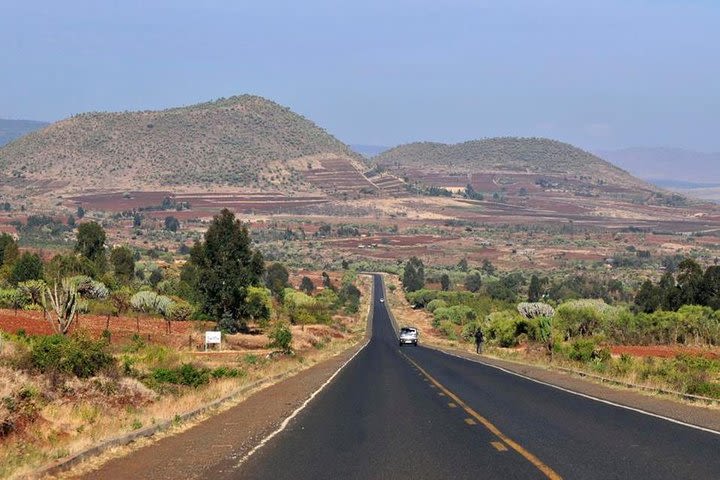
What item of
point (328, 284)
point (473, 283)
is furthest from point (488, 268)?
point (328, 284)

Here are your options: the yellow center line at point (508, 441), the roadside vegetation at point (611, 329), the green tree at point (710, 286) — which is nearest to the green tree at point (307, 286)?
the roadside vegetation at point (611, 329)

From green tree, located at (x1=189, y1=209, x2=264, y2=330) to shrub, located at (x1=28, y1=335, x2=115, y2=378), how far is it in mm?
36146

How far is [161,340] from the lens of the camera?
4581 cm

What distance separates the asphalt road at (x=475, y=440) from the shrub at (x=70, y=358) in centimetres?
533

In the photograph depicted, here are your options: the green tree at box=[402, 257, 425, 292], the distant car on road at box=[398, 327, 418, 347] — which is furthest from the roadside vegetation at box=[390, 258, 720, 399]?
the green tree at box=[402, 257, 425, 292]

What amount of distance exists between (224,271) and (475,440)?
151 feet

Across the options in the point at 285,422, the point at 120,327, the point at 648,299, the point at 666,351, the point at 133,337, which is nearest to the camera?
the point at 285,422

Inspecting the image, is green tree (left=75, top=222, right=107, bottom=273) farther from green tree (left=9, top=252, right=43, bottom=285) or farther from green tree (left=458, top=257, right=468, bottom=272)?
green tree (left=458, top=257, right=468, bottom=272)

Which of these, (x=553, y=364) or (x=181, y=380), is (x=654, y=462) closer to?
(x=181, y=380)

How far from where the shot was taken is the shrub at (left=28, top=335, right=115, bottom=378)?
70.2 ft

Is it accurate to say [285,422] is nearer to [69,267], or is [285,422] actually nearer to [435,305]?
[69,267]

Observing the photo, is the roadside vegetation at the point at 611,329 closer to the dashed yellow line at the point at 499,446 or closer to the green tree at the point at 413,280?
the dashed yellow line at the point at 499,446

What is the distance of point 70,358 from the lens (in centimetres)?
2189

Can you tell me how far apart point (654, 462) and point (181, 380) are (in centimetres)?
1611
